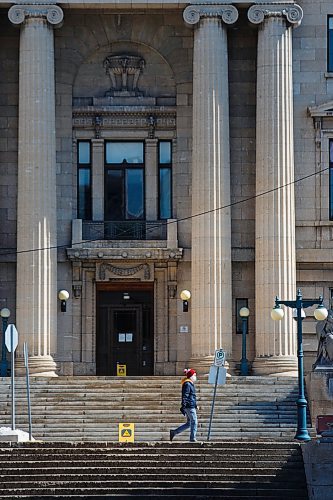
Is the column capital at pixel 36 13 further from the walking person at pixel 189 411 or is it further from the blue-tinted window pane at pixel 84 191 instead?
the walking person at pixel 189 411

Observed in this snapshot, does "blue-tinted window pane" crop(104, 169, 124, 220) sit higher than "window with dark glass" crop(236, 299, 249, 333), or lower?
higher

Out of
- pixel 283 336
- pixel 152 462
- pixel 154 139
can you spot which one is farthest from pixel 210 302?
pixel 152 462

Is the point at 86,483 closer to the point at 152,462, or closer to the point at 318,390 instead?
the point at 152,462

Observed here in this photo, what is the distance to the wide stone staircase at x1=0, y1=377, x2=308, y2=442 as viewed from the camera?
4422cm

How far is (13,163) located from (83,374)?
7.49 metres

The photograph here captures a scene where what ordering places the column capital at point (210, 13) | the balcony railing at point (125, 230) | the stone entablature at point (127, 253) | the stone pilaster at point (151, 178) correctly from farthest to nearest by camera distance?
the stone pilaster at point (151, 178)
the balcony railing at point (125, 230)
the stone entablature at point (127, 253)
the column capital at point (210, 13)

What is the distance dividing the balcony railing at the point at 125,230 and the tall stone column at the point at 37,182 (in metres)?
2.07

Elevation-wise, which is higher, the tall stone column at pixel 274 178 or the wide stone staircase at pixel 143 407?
the tall stone column at pixel 274 178

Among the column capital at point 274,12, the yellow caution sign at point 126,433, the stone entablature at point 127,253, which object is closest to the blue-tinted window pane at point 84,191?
the stone entablature at point 127,253

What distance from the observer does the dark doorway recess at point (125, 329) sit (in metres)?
54.1

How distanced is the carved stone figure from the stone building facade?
531 centimetres

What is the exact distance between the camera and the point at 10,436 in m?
39.3

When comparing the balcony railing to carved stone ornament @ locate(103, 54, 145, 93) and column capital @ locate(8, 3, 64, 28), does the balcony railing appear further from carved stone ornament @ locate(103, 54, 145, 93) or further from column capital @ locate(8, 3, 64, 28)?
column capital @ locate(8, 3, 64, 28)

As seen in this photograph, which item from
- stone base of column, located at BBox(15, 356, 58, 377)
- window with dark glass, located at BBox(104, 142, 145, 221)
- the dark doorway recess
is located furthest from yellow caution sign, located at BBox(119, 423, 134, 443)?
window with dark glass, located at BBox(104, 142, 145, 221)
